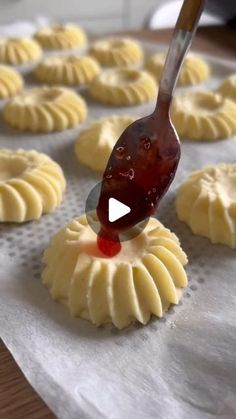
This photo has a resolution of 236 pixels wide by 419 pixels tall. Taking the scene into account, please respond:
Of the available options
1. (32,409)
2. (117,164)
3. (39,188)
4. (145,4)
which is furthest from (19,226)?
(145,4)

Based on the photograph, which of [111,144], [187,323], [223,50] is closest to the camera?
[187,323]

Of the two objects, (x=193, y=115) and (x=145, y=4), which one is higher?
(x=193, y=115)

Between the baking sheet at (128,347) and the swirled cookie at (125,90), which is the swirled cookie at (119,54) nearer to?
the swirled cookie at (125,90)

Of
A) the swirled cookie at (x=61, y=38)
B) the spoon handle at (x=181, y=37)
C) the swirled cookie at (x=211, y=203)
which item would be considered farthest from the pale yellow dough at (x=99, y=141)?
the swirled cookie at (x=61, y=38)

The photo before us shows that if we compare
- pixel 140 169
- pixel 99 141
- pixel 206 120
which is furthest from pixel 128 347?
pixel 206 120

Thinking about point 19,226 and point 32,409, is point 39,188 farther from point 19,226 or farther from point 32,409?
point 32,409

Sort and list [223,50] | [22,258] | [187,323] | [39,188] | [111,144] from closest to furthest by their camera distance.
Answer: [187,323] → [22,258] → [39,188] → [111,144] → [223,50]
